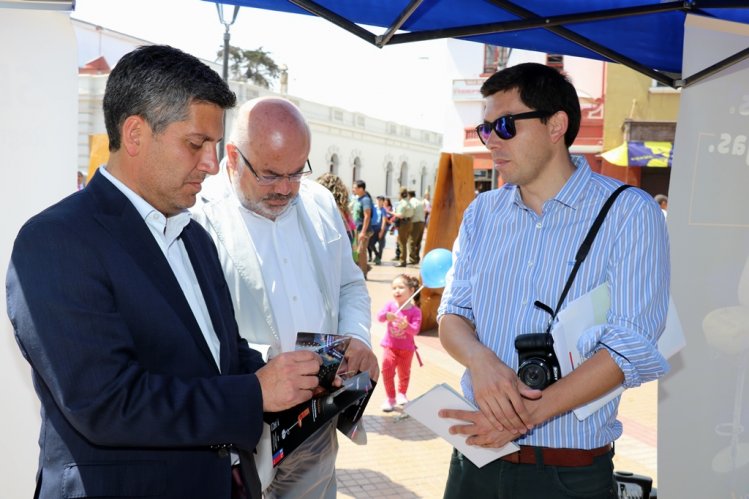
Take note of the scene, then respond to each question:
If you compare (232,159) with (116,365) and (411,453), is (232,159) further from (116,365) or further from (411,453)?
(411,453)

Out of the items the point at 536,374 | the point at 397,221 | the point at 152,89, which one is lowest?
the point at 397,221

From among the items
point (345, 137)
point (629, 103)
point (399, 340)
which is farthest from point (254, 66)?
point (399, 340)

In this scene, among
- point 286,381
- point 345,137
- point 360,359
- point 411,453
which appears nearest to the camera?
point 286,381

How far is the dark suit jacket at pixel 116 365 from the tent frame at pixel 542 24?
1.71 metres

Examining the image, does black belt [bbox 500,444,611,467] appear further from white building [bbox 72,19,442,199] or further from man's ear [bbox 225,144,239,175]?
white building [bbox 72,19,442,199]

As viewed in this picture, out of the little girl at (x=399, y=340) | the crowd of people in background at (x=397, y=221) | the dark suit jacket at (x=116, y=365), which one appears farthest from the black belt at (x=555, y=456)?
the crowd of people in background at (x=397, y=221)

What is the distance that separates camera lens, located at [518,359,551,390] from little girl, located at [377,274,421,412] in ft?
14.3

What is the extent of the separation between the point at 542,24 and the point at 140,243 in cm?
218

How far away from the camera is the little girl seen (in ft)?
21.7

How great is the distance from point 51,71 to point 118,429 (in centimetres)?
191

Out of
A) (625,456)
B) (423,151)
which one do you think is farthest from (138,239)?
(423,151)

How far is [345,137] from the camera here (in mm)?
52125

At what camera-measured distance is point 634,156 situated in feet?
70.2

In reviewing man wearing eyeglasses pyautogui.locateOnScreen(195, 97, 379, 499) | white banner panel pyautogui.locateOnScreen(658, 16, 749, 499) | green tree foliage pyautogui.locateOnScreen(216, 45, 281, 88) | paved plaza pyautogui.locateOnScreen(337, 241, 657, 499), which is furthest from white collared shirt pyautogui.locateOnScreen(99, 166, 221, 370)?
green tree foliage pyautogui.locateOnScreen(216, 45, 281, 88)
